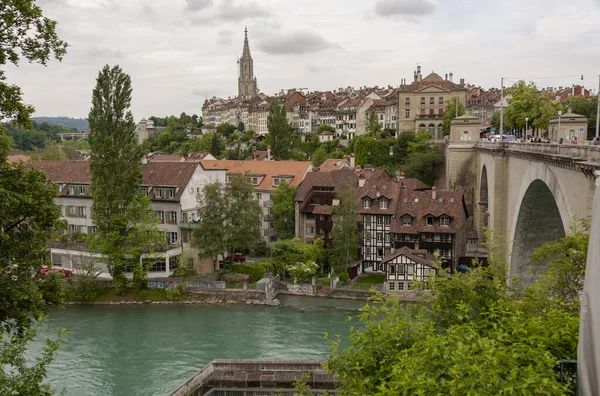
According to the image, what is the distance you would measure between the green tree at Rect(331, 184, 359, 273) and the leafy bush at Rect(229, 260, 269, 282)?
402 cm

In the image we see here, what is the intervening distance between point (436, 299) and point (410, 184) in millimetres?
26233

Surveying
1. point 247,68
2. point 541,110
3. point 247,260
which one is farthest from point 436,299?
point 247,68

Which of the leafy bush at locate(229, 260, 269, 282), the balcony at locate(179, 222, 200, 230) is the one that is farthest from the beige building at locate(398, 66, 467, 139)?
the balcony at locate(179, 222, 200, 230)

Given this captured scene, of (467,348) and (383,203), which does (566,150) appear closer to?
(467,348)

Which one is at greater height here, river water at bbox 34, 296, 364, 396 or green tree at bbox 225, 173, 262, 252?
green tree at bbox 225, 173, 262, 252

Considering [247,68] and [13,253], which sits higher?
[247,68]

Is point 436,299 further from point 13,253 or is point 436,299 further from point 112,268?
point 112,268

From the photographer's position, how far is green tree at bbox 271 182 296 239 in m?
36.9

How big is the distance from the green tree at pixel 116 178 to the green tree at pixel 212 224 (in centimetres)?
273

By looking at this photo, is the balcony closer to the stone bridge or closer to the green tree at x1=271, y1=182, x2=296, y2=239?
the green tree at x1=271, y1=182, x2=296, y2=239

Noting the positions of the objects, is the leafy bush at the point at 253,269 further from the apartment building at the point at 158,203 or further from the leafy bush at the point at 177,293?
the leafy bush at the point at 177,293

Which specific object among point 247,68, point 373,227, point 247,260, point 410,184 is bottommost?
point 247,260

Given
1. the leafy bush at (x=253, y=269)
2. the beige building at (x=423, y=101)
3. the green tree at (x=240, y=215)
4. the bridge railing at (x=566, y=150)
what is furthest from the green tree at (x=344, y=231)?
the beige building at (x=423, y=101)

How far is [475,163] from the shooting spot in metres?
38.2
